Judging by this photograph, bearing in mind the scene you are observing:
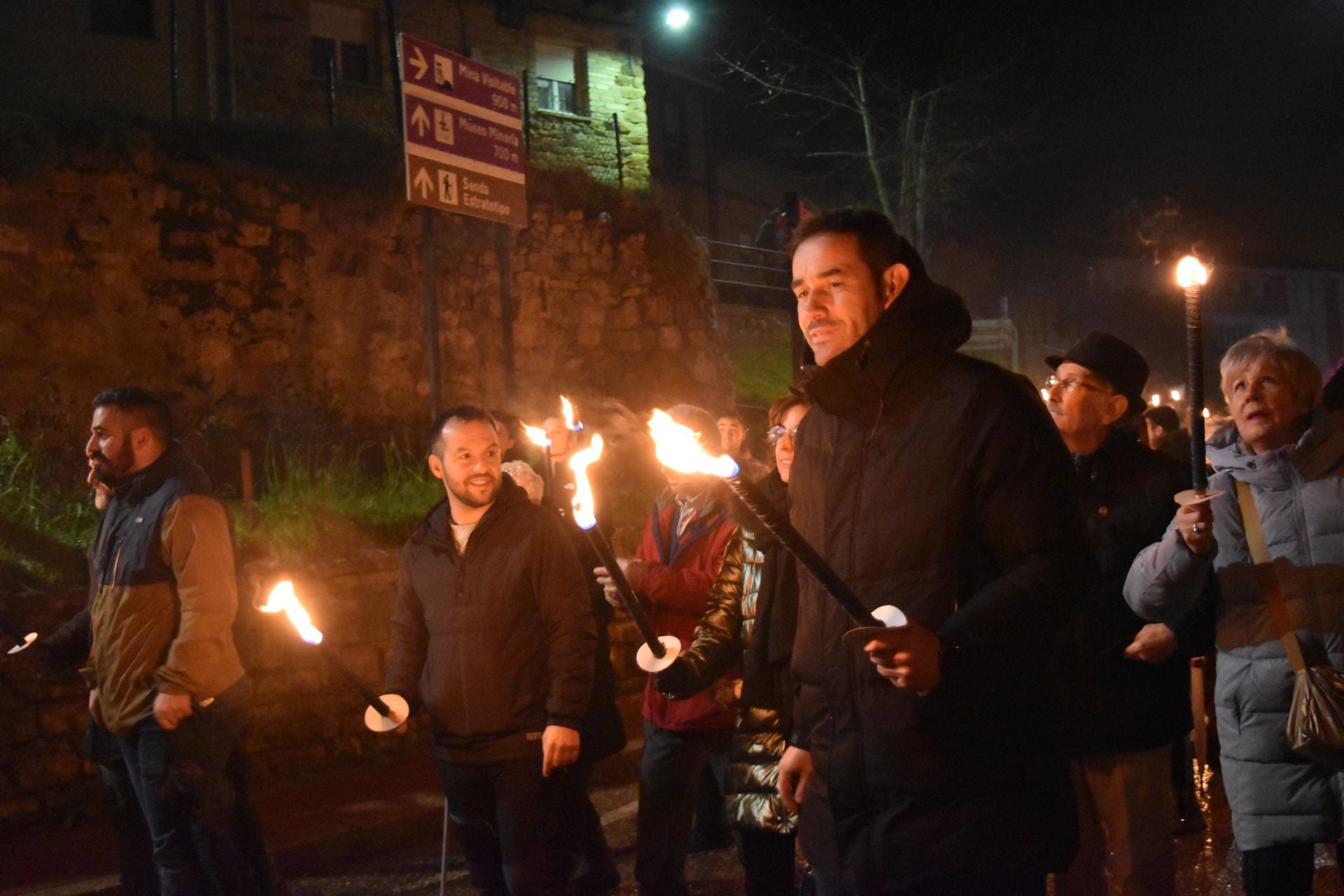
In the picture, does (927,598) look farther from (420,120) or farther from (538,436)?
(420,120)

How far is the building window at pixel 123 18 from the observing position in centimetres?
1728

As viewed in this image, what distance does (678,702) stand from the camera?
473 centimetres

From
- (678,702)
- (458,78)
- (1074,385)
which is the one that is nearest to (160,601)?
(678,702)

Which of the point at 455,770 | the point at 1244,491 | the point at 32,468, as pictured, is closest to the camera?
the point at 1244,491

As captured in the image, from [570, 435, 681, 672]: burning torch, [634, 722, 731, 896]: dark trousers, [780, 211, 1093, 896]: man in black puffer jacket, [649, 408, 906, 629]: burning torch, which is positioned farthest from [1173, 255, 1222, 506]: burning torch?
[634, 722, 731, 896]: dark trousers

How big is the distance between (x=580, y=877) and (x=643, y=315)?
1194 cm

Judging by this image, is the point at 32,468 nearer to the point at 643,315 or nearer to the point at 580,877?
the point at 580,877

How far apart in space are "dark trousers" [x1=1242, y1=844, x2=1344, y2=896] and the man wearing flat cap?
28 centimetres

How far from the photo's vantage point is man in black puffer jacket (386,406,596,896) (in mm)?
4074

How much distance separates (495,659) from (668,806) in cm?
118

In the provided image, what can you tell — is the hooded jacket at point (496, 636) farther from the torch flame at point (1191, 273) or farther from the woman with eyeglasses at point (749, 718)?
the torch flame at point (1191, 273)

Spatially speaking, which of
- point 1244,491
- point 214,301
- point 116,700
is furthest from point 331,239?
point 1244,491

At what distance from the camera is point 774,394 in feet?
76.4

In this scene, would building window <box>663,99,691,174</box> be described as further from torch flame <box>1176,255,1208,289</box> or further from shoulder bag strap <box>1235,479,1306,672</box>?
torch flame <box>1176,255,1208,289</box>
